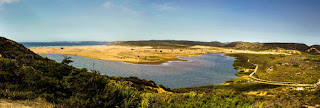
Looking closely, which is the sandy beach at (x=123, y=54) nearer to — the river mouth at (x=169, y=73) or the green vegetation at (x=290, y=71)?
the river mouth at (x=169, y=73)

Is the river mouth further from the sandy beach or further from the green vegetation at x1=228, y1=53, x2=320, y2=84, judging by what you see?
the sandy beach

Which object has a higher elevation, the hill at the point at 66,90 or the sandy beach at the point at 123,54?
the hill at the point at 66,90

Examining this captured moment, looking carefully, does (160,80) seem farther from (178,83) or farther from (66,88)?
(66,88)

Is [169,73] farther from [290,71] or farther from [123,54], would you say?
[123,54]

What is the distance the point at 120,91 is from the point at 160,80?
25.2 metres

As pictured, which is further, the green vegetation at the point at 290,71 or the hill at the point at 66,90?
the green vegetation at the point at 290,71

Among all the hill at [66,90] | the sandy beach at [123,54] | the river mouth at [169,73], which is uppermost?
the hill at [66,90]

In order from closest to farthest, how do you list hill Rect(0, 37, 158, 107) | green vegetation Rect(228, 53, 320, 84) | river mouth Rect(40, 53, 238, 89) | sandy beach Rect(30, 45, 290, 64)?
hill Rect(0, 37, 158, 107)
river mouth Rect(40, 53, 238, 89)
green vegetation Rect(228, 53, 320, 84)
sandy beach Rect(30, 45, 290, 64)

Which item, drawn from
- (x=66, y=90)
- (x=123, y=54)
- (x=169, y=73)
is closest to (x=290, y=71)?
(x=169, y=73)

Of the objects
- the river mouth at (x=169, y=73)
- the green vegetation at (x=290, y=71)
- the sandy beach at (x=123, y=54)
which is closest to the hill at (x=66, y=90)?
the river mouth at (x=169, y=73)

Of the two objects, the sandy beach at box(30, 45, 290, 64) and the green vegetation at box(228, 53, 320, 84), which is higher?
the sandy beach at box(30, 45, 290, 64)

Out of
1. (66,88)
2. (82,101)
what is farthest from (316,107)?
(66,88)

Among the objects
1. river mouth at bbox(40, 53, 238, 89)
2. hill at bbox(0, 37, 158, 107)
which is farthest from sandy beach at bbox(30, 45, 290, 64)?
hill at bbox(0, 37, 158, 107)

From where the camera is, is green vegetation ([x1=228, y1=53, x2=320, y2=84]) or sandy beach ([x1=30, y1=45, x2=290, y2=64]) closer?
green vegetation ([x1=228, y1=53, x2=320, y2=84])
